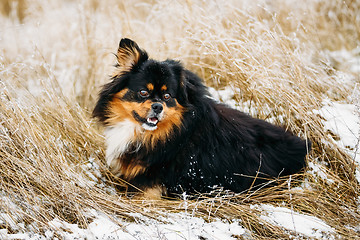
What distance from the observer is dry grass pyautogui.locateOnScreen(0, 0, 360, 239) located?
279 centimetres

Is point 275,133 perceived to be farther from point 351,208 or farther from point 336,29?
point 336,29

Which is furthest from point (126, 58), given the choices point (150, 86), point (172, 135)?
point (172, 135)

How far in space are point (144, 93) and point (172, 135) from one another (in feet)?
1.54

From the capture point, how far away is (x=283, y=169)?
338 centimetres

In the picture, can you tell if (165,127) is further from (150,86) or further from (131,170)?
(131,170)

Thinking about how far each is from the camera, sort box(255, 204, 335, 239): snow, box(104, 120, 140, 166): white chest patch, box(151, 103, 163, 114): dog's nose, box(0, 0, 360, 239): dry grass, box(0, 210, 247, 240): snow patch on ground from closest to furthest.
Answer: box(0, 210, 247, 240): snow patch on ground
box(255, 204, 335, 239): snow
box(0, 0, 360, 239): dry grass
box(151, 103, 163, 114): dog's nose
box(104, 120, 140, 166): white chest patch

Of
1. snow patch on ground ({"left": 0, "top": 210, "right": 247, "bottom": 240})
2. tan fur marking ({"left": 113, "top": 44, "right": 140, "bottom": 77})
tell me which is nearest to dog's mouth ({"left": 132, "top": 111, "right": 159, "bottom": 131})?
tan fur marking ({"left": 113, "top": 44, "right": 140, "bottom": 77})

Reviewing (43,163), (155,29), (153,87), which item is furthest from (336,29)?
(43,163)

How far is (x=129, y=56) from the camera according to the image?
3.30 metres

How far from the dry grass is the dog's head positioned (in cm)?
66

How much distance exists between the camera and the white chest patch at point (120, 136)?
3.31m

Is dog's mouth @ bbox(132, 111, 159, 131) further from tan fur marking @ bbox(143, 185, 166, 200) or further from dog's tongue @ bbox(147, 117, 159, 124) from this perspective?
tan fur marking @ bbox(143, 185, 166, 200)

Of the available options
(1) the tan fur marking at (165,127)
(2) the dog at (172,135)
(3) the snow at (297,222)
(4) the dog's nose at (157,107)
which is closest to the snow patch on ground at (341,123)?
(2) the dog at (172,135)

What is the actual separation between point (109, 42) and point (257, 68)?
2666 millimetres
